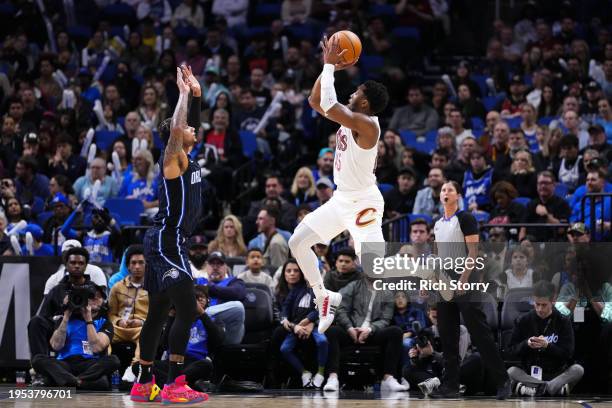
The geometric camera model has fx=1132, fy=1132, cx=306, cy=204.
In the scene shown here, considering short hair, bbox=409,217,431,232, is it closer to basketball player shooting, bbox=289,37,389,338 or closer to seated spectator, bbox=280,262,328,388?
seated spectator, bbox=280,262,328,388

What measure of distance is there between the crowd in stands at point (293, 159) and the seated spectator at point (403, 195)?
0.03 m

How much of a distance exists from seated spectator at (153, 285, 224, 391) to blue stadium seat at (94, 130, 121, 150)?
6247 mm

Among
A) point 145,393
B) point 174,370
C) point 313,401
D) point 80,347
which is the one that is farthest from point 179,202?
point 80,347

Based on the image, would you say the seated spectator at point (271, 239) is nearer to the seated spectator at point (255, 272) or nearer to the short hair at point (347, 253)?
the seated spectator at point (255, 272)

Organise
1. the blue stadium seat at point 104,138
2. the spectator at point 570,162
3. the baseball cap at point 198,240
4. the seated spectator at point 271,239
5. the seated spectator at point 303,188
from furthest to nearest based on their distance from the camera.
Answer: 1. the blue stadium seat at point 104,138
2. the seated spectator at point 303,188
3. the spectator at point 570,162
4. the seated spectator at point 271,239
5. the baseball cap at point 198,240

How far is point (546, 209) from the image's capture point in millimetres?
13914

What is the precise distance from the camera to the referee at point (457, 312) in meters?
10.7

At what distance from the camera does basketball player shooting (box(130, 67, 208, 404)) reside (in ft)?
30.4

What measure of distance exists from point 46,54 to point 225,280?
348 inches

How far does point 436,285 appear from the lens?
36.0 feet

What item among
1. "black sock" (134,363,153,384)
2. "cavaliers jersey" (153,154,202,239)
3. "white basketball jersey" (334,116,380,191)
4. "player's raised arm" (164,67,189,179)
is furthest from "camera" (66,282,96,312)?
"white basketball jersey" (334,116,380,191)

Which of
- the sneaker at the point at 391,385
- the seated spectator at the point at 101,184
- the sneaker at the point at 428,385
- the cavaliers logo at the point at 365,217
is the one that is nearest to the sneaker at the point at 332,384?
the sneaker at the point at 391,385

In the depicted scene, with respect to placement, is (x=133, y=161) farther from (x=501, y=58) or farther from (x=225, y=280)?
(x=501, y=58)

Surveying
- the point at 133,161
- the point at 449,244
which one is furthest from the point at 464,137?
the point at 449,244
